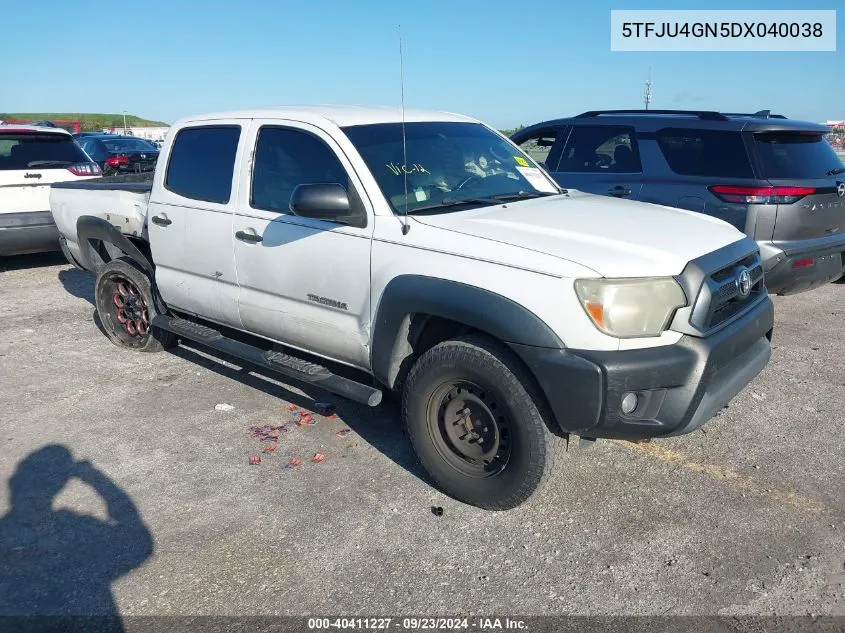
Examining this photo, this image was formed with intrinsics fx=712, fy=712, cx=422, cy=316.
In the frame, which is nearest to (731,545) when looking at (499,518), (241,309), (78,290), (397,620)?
(499,518)

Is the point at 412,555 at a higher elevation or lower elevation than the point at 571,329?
lower

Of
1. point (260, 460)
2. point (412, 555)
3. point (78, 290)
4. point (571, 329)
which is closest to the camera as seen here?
point (571, 329)

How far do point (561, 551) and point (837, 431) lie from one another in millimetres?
2223

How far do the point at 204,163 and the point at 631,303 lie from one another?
10.4 feet

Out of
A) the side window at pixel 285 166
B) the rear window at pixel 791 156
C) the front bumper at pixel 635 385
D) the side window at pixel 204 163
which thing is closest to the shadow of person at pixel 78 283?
the side window at pixel 204 163

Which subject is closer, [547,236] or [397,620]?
[397,620]

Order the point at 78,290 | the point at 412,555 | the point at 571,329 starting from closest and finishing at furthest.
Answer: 1. the point at 571,329
2. the point at 412,555
3. the point at 78,290

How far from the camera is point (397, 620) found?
2.85 m

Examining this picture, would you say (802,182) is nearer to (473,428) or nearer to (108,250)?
(473,428)

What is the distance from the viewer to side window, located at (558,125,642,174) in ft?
22.4

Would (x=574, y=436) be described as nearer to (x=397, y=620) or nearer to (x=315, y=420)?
(x=397, y=620)

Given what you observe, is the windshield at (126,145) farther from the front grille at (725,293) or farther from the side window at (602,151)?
the front grille at (725,293)

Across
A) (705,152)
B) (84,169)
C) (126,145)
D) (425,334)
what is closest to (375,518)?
Answer: (425,334)

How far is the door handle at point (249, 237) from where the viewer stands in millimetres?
4336
